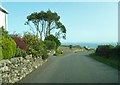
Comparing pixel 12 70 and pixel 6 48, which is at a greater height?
pixel 6 48

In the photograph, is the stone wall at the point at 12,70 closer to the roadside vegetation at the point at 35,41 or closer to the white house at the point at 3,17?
the roadside vegetation at the point at 35,41

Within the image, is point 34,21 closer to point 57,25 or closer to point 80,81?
point 57,25

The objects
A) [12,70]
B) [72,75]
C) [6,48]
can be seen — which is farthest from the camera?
[72,75]

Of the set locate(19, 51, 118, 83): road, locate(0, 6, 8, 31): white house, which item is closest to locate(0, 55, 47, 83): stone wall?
locate(19, 51, 118, 83): road

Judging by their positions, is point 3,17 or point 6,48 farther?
point 3,17

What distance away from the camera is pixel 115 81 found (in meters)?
14.9

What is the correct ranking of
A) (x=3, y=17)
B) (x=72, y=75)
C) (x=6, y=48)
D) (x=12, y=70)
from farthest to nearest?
1. (x=3, y=17)
2. (x=72, y=75)
3. (x=6, y=48)
4. (x=12, y=70)

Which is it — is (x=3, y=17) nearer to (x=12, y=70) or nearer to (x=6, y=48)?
(x=6, y=48)

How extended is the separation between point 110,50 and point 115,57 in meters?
3.03

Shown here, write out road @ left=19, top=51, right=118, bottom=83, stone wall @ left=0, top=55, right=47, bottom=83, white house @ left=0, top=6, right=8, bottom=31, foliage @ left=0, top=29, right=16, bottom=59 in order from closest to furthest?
stone wall @ left=0, top=55, right=47, bottom=83
road @ left=19, top=51, right=118, bottom=83
foliage @ left=0, top=29, right=16, bottom=59
white house @ left=0, top=6, right=8, bottom=31

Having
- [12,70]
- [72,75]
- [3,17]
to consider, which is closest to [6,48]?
[12,70]

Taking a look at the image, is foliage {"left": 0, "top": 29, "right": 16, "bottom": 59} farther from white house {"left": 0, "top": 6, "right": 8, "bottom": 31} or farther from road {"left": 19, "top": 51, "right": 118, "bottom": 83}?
white house {"left": 0, "top": 6, "right": 8, "bottom": 31}

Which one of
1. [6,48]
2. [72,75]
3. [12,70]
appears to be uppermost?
Result: [6,48]

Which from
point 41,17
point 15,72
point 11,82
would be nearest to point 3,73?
point 11,82
